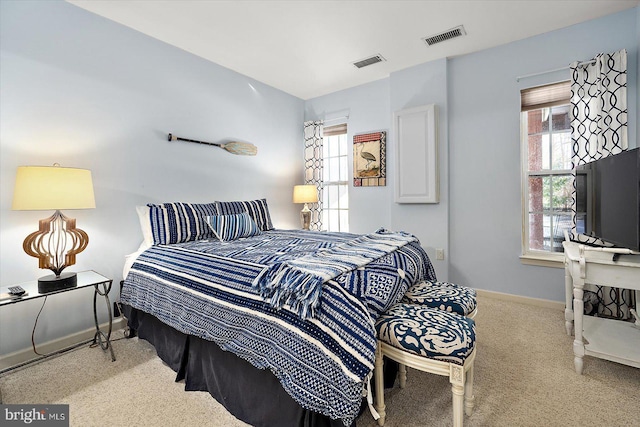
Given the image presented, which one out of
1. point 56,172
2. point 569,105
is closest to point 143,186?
point 56,172

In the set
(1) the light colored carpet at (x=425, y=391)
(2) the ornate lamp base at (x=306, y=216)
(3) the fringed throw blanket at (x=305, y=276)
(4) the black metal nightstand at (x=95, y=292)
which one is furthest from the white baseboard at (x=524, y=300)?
(4) the black metal nightstand at (x=95, y=292)

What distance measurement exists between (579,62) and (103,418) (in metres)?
4.44

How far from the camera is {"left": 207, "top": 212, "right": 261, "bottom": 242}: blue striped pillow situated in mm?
2703

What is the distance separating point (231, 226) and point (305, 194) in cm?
159

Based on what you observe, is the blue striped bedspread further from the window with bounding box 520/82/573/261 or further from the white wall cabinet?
the window with bounding box 520/82/573/261

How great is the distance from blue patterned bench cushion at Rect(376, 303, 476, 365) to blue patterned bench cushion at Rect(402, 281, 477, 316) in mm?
204

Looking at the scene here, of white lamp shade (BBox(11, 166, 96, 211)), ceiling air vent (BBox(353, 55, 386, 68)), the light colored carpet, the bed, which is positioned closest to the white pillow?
the bed

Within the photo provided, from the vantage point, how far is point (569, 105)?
2.84m

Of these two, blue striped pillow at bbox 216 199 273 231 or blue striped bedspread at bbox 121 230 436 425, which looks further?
blue striped pillow at bbox 216 199 273 231

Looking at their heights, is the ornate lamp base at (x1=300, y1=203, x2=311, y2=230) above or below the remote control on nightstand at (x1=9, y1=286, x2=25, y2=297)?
above

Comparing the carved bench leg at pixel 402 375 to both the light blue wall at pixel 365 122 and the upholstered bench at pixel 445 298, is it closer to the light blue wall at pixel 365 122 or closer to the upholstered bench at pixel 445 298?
the upholstered bench at pixel 445 298

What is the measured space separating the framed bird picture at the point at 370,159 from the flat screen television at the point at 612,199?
79.0 inches

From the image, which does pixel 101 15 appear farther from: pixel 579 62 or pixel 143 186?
pixel 579 62

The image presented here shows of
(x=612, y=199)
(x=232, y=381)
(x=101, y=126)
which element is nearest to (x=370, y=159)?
(x=612, y=199)
